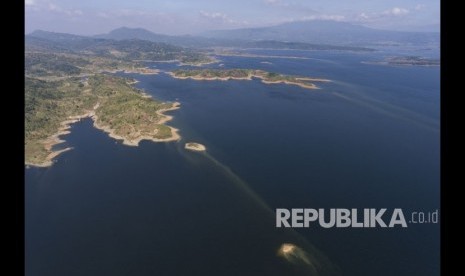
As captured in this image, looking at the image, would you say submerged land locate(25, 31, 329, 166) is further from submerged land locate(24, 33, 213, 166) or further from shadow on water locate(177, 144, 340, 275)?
shadow on water locate(177, 144, 340, 275)

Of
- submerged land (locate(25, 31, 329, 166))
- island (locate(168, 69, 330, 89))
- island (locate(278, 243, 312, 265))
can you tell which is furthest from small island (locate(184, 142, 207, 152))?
island (locate(168, 69, 330, 89))

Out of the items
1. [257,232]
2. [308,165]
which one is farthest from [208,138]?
[257,232]

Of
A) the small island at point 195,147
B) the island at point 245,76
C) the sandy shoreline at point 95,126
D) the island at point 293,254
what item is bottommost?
the island at point 293,254

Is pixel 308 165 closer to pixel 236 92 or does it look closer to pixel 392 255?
pixel 392 255

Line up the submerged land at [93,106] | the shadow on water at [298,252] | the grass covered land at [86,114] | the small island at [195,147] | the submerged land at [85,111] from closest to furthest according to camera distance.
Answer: the shadow on water at [298,252] → the small island at [195,147] → the grass covered land at [86,114] → the submerged land at [85,111] → the submerged land at [93,106]

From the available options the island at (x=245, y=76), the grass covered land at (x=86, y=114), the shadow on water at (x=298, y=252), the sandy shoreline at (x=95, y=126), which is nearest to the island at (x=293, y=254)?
the shadow on water at (x=298, y=252)

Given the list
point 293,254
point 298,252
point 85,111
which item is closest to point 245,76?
point 85,111

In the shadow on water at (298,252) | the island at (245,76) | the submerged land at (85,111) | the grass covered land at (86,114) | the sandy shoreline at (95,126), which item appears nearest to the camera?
the shadow on water at (298,252)

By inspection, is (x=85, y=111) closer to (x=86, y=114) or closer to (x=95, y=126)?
(x=86, y=114)

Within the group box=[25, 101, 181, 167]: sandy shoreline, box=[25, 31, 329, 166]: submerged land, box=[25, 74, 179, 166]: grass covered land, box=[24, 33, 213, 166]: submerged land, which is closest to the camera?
box=[25, 101, 181, 167]: sandy shoreline

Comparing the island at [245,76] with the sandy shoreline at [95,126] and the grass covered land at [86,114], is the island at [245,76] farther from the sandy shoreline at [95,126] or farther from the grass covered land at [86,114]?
the sandy shoreline at [95,126]
